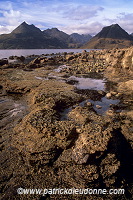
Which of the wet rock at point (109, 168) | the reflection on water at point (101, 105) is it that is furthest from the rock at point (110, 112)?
the wet rock at point (109, 168)

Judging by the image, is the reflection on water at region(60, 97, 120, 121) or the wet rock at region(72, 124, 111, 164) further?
the reflection on water at region(60, 97, 120, 121)

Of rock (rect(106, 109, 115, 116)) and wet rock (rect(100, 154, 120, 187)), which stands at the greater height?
rock (rect(106, 109, 115, 116))

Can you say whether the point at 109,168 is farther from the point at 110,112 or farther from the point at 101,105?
the point at 101,105

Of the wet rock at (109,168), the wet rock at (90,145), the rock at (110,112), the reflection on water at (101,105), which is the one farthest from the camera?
the rock at (110,112)

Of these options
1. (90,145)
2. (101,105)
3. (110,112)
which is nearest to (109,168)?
(90,145)

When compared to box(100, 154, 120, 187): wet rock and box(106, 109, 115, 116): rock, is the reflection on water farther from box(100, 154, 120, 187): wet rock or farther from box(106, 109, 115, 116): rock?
box(100, 154, 120, 187): wet rock

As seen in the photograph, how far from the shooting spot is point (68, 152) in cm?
580

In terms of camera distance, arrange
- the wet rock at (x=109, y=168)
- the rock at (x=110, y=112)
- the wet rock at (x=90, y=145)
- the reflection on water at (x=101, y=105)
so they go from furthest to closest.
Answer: the rock at (x=110, y=112)
the reflection on water at (x=101, y=105)
the wet rock at (x=90, y=145)
the wet rock at (x=109, y=168)

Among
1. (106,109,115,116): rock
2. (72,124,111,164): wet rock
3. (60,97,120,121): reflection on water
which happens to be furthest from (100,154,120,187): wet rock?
(106,109,115,116): rock

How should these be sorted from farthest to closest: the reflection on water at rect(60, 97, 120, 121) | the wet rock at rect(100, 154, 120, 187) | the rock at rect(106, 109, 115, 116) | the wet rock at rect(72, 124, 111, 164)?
the rock at rect(106, 109, 115, 116) < the reflection on water at rect(60, 97, 120, 121) < the wet rock at rect(72, 124, 111, 164) < the wet rock at rect(100, 154, 120, 187)

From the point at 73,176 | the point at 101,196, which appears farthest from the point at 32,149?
the point at 101,196

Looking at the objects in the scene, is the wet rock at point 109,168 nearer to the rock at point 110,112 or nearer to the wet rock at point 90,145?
the wet rock at point 90,145

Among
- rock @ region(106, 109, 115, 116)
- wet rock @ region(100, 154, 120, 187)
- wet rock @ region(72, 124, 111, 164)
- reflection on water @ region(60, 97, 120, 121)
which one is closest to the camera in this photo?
wet rock @ region(100, 154, 120, 187)

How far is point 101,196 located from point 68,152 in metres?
1.96
